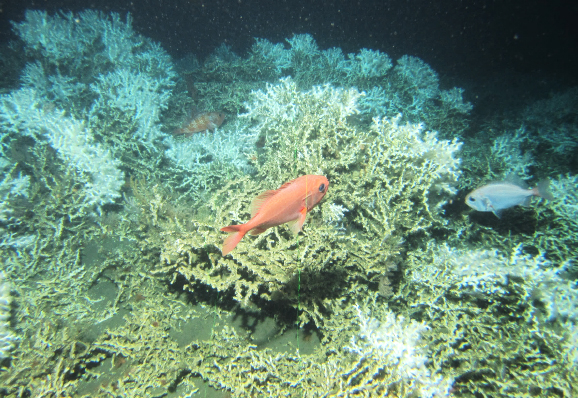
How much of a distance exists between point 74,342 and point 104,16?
9.84 metres

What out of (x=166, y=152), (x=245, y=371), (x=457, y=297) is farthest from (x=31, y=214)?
(x=457, y=297)

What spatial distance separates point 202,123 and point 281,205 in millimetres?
5193

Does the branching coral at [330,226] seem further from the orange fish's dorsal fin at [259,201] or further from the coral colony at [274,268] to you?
the orange fish's dorsal fin at [259,201]

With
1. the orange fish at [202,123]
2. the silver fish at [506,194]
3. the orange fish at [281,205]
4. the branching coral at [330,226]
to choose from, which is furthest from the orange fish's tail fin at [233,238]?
the orange fish at [202,123]

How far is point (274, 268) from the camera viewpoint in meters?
2.65

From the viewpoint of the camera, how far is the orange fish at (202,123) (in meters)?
6.03

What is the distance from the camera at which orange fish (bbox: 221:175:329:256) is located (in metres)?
1.71

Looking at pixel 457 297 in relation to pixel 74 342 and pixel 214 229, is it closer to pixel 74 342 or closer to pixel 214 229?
pixel 214 229

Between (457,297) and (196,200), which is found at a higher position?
(196,200)

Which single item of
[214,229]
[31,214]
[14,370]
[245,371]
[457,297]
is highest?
[31,214]

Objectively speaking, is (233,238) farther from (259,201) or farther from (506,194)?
(506,194)

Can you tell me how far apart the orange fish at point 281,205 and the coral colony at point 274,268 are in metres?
0.93

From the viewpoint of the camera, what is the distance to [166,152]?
4762mm

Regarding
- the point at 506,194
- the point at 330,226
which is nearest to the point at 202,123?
the point at 330,226
